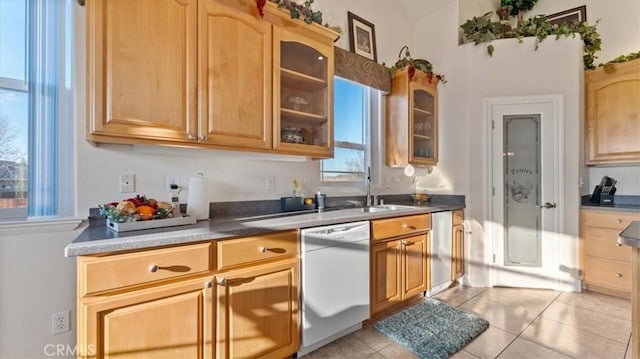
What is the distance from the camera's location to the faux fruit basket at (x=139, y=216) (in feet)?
4.61

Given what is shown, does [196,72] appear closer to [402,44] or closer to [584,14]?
[402,44]

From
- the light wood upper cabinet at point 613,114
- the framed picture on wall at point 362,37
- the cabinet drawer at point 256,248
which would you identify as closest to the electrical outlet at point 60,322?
the cabinet drawer at point 256,248

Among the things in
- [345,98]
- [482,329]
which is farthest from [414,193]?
[482,329]

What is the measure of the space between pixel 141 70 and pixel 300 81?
108cm

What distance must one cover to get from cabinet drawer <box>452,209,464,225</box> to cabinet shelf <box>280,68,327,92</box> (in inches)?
76.7

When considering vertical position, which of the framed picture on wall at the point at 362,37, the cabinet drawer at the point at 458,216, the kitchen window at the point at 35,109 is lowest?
the cabinet drawer at the point at 458,216

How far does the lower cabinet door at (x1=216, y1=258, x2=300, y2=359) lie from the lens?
1.45m

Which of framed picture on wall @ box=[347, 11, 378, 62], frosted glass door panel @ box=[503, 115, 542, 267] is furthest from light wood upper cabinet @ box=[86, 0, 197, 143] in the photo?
frosted glass door panel @ box=[503, 115, 542, 267]

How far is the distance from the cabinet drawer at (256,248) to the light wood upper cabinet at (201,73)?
608 millimetres

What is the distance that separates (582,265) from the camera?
116 inches

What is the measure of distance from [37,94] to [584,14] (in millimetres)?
5278

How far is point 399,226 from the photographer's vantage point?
2.37 m

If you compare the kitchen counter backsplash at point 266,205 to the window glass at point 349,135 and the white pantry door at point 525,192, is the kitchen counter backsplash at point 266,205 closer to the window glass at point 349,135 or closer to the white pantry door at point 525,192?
the window glass at point 349,135
